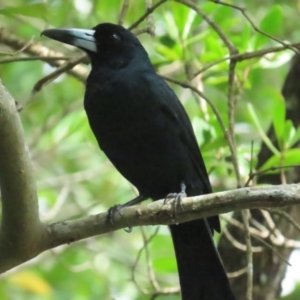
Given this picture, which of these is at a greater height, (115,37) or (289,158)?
(115,37)

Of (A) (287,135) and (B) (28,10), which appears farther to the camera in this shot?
(A) (287,135)

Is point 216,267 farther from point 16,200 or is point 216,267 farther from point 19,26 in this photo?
point 19,26

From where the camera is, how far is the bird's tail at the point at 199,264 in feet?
9.09

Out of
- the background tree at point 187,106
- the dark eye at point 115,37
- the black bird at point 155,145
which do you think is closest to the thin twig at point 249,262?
the background tree at point 187,106

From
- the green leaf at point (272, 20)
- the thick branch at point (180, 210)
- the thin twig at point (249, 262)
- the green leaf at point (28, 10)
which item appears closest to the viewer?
the thick branch at point (180, 210)

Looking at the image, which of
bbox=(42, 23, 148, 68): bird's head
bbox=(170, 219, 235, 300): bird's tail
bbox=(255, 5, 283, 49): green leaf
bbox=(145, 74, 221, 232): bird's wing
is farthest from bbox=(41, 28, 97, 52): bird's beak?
bbox=(170, 219, 235, 300): bird's tail

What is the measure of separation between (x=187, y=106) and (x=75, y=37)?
185cm

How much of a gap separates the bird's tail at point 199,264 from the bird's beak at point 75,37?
91cm

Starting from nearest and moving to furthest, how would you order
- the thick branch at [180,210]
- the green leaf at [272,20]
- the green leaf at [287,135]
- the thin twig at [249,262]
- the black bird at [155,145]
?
the thick branch at [180,210], the thin twig at [249,262], the black bird at [155,145], the green leaf at [287,135], the green leaf at [272,20]

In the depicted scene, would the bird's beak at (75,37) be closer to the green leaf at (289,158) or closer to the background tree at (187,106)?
the background tree at (187,106)

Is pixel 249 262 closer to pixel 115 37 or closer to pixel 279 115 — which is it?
pixel 279 115

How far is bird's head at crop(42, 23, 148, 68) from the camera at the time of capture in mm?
3074

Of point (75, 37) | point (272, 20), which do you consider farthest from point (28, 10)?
point (272, 20)

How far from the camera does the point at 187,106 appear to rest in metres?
4.78
